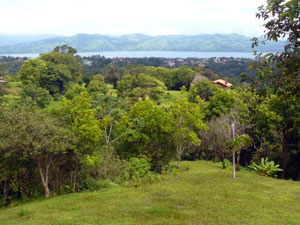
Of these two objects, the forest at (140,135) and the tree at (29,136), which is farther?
the tree at (29,136)

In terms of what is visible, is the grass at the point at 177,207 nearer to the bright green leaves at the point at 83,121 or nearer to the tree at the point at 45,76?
the bright green leaves at the point at 83,121

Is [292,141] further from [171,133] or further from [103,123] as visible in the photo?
[103,123]

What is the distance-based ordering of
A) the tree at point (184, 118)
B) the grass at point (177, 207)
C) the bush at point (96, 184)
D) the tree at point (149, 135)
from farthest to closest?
the tree at point (149, 135) < the tree at point (184, 118) < the bush at point (96, 184) < the grass at point (177, 207)

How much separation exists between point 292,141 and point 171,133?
10725mm

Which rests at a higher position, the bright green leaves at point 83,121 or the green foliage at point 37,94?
the bright green leaves at point 83,121

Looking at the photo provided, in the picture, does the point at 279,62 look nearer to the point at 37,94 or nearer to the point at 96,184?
the point at 96,184

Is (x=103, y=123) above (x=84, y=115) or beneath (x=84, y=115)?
beneath

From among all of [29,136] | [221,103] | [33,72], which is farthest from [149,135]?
[33,72]

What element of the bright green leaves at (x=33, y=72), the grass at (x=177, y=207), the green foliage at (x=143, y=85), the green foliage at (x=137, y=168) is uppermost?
the bright green leaves at (x=33, y=72)

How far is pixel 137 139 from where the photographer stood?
840 inches

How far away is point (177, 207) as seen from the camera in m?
10.6

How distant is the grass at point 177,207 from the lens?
30.1 ft

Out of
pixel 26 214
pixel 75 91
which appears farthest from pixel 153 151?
pixel 75 91

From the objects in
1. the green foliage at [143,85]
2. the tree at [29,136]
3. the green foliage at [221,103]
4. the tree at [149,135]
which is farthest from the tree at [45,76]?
the tree at [29,136]
